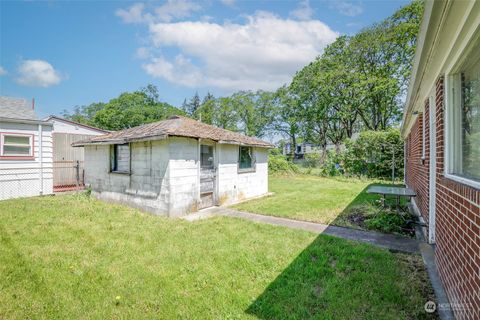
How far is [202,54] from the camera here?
16.4 meters

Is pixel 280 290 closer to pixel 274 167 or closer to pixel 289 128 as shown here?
pixel 274 167

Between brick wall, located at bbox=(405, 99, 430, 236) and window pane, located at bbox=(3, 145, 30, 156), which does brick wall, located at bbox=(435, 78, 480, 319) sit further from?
window pane, located at bbox=(3, 145, 30, 156)

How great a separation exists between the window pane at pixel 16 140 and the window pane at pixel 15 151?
0.22m

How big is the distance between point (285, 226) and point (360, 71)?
25.0 m

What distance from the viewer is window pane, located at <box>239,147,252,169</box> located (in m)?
10.3

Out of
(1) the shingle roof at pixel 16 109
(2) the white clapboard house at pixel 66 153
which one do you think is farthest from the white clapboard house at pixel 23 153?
(2) the white clapboard house at pixel 66 153

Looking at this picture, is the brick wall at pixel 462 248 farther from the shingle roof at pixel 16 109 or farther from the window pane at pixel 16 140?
the window pane at pixel 16 140

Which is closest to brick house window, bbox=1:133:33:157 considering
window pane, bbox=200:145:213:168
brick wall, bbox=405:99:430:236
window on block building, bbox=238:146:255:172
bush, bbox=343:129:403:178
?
window pane, bbox=200:145:213:168

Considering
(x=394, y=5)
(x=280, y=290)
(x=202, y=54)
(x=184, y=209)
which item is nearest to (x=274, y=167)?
(x=202, y=54)

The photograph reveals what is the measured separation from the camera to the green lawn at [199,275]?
2.91 m

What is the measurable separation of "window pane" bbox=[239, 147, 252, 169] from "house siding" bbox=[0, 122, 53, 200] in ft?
30.0

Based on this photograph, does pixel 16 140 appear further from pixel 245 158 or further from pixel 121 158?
pixel 245 158

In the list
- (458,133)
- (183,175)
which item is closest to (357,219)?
(458,133)

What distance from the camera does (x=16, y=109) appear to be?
11508 mm
